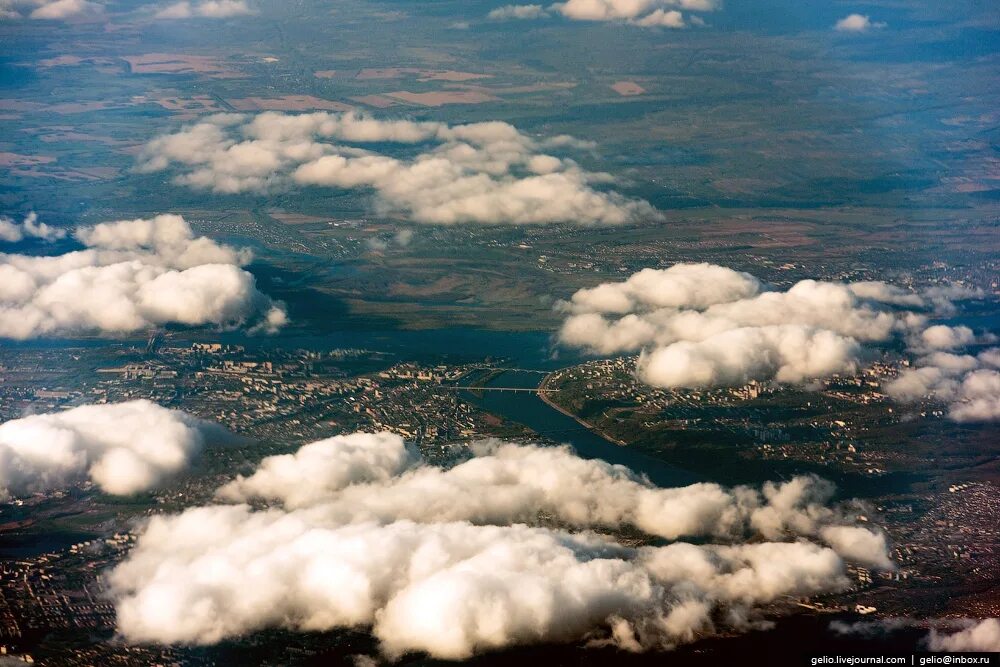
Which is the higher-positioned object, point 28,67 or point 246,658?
point 28,67

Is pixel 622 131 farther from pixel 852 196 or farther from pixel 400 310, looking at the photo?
pixel 400 310

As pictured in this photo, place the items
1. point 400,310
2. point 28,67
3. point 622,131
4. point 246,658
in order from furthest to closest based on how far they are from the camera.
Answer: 1. point 28,67
2. point 622,131
3. point 400,310
4. point 246,658

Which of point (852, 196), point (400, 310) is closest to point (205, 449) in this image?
point (400, 310)

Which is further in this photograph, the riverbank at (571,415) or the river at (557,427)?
the riverbank at (571,415)

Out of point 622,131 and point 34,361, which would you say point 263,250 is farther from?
point 622,131

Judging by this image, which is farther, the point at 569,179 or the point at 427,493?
the point at 569,179

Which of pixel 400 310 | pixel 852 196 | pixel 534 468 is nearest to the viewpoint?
pixel 534 468

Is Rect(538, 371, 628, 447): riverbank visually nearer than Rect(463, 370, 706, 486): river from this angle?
No

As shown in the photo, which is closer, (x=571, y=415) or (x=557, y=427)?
(x=557, y=427)

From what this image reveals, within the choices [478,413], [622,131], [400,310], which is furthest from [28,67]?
[478,413]
